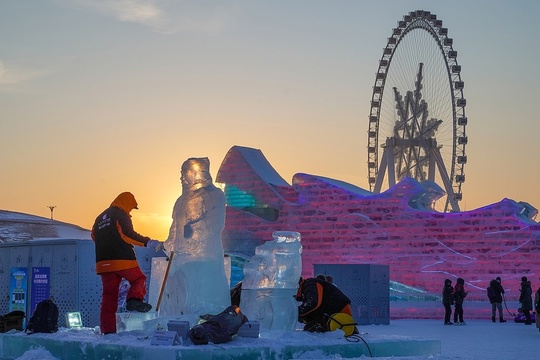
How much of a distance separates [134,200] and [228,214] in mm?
22652

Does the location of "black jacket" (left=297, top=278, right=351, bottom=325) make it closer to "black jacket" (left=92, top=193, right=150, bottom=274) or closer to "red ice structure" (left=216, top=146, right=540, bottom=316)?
"black jacket" (left=92, top=193, right=150, bottom=274)

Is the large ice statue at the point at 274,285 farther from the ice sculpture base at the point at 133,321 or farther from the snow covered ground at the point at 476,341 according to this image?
the ice sculpture base at the point at 133,321

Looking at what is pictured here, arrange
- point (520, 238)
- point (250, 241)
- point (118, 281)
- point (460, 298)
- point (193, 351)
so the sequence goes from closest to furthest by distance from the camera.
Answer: point (193, 351) → point (118, 281) → point (460, 298) → point (520, 238) → point (250, 241)

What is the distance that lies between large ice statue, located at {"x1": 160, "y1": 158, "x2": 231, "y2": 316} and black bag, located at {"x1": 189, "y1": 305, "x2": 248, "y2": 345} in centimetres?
129

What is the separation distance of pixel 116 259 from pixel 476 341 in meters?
7.49

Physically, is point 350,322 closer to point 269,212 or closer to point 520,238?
point 520,238

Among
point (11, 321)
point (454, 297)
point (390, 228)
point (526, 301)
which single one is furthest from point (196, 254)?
point (390, 228)

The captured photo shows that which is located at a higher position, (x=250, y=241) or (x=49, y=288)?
(x=250, y=241)

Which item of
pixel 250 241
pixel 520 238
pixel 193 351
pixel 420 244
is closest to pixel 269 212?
pixel 250 241

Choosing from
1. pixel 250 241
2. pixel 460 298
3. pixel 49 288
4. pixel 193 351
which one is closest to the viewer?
pixel 193 351

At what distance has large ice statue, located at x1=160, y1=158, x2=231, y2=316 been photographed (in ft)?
40.5

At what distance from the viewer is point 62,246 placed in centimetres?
1772

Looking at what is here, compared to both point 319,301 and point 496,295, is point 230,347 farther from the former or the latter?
point 496,295

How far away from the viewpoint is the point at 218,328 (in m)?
10.6
